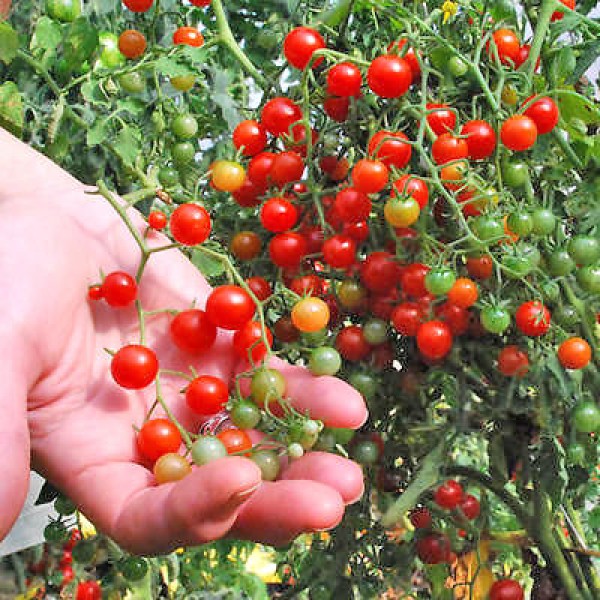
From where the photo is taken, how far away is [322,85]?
63 cm

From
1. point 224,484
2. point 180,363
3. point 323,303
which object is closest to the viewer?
point 224,484

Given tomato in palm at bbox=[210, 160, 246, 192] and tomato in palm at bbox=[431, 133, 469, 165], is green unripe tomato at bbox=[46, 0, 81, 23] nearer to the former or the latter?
tomato in palm at bbox=[210, 160, 246, 192]

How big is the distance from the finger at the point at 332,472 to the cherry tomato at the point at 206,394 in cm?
8

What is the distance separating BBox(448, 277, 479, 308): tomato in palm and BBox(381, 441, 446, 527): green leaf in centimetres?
12

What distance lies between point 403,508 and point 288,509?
0.13 metres

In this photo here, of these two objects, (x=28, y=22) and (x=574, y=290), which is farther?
(x=28, y=22)

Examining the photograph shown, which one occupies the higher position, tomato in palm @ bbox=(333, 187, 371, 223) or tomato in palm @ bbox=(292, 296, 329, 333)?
tomato in palm @ bbox=(333, 187, 371, 223)

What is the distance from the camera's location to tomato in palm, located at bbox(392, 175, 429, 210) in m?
0.55

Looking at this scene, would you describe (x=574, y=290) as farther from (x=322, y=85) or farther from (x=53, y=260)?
(x=53, y=260)

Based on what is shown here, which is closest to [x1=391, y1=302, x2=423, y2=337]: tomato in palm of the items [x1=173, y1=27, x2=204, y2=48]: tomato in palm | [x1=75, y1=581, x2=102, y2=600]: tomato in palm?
[x1=173, y1=27, x2=204, y2=48]: tomato in palm

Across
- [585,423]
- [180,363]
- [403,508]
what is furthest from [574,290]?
[180,363]

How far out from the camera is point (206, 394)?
646 millimetres

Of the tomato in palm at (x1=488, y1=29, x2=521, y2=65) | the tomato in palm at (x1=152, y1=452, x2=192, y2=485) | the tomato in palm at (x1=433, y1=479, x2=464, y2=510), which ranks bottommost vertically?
the tomato in palm at (x1=433, y1=479, x2=464, y2=510)

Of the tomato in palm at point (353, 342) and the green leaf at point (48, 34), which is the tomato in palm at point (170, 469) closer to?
the tomato in palm at point (353, 342)
